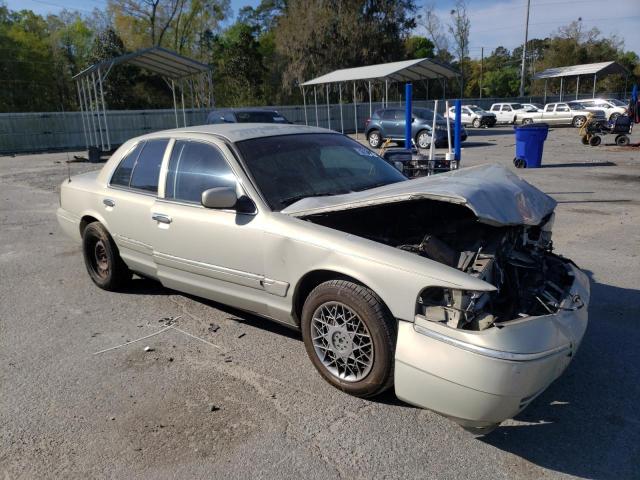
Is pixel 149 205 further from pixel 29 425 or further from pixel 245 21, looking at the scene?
pixel 245 21

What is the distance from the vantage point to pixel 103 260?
5242 mm

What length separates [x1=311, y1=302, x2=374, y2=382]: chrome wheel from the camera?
3074mm

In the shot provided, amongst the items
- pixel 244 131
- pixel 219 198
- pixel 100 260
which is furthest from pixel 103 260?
pixel 219 198

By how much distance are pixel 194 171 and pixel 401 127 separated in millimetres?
18127

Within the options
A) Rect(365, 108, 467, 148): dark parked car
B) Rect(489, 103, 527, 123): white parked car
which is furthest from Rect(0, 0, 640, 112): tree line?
Rect(365, 108, 467, 148): dark parked car

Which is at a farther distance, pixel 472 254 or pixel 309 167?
pixel 309 167

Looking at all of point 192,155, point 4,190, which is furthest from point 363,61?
point 192,155

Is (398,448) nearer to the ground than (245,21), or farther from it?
nearer to the ground

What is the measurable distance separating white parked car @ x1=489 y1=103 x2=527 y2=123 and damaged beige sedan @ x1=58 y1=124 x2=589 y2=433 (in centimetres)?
3466

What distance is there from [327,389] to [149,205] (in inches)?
86.2

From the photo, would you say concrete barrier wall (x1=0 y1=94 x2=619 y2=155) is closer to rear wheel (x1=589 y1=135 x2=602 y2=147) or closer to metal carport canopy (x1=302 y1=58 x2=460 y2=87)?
metal carport canopy (x1=302 y1=58 x2=460 y2=87)

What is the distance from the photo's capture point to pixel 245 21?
199ft

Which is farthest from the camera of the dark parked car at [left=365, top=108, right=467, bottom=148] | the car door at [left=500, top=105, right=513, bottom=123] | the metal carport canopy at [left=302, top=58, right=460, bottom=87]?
the car door at [left=500, top=105, right=513, bottom=123]

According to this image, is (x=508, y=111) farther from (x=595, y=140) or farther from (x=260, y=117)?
(x=260, y=117)
